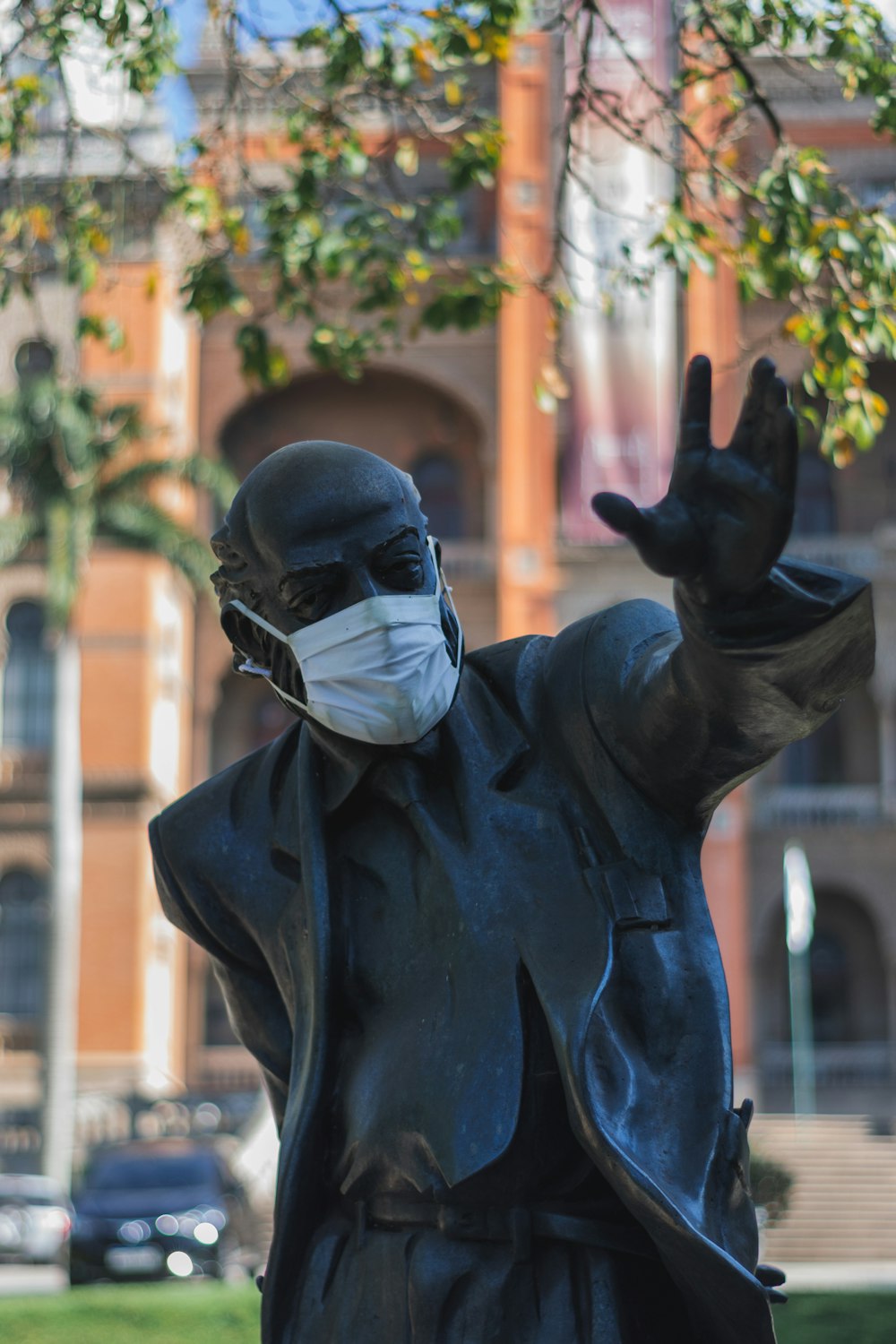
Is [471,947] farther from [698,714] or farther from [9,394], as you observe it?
[9,394]

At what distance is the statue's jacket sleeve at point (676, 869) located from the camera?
1.72 meters

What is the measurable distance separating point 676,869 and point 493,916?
184 mm

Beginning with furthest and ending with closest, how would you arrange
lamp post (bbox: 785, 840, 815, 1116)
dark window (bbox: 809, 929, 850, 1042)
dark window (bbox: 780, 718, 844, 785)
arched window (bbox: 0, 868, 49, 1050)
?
dark window (bbox: 780, 718, 844, 785)
dark window (bbox: 809, 929, 850, 1042)
arched window (bbox: 0, 868, 49, 1050)
lamp post (bbox: 785, 840, 815, 1116)

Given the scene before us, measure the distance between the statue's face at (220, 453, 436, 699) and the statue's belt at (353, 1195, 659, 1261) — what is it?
0.56 meters

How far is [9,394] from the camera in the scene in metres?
21.9

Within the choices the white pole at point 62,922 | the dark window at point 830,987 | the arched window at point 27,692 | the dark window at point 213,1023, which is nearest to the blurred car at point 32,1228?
the white pole at point 62,922

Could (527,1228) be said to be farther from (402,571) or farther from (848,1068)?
(848,1068)

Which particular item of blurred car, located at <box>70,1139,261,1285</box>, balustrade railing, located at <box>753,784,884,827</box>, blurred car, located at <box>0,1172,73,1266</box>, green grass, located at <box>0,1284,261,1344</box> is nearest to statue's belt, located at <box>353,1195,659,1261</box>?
green grass, located at <box>0,1284,261,1344</box>

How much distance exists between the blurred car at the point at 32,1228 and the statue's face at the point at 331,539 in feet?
60.1

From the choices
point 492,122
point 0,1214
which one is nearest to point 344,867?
point 492,122

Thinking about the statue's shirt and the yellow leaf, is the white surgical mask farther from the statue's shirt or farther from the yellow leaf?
the yellow leaf

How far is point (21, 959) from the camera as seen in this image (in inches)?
1140

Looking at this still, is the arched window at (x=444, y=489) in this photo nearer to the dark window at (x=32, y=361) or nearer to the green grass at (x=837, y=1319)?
the dark window at (x=32, y=361)

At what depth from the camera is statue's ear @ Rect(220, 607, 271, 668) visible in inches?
82.6
